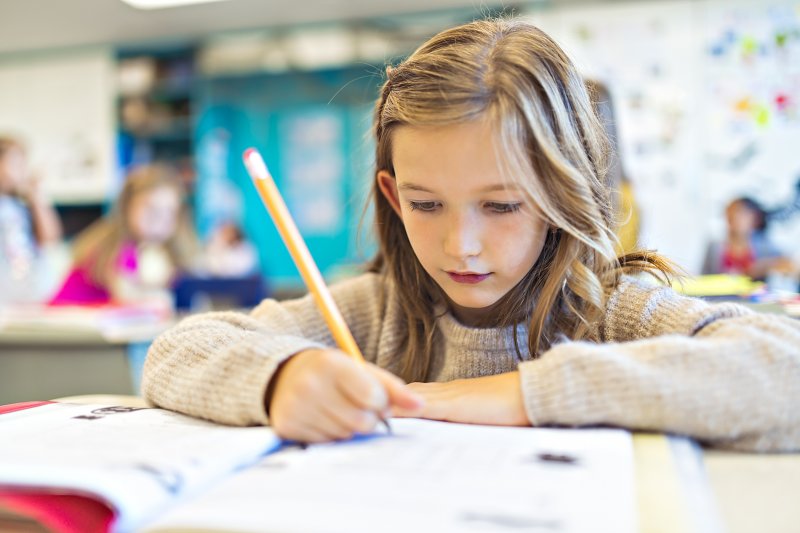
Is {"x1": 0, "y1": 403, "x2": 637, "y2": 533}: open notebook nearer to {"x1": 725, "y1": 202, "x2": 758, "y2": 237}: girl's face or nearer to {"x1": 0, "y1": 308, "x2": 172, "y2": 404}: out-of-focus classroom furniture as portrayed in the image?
{"x1": 0, "y1": 308, "x2": 172, "y2": 404}: out-of-focus classroom furniture

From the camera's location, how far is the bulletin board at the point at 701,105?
11.0 ft

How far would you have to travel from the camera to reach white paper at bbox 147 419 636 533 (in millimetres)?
325

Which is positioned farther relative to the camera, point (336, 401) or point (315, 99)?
point (315, 99)

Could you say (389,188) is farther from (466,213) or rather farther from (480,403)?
(480,403)

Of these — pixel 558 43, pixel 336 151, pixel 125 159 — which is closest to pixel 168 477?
pixel 558 43

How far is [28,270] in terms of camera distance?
292cm

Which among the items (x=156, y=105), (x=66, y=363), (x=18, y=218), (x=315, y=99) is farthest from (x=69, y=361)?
(x=156, y=105)

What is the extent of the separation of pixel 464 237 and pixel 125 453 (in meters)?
0.33

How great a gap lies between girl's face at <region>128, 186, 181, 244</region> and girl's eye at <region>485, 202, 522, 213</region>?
2252 mm

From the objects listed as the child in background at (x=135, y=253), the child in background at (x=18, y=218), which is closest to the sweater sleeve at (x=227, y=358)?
the child in background at (x=135, y=253)

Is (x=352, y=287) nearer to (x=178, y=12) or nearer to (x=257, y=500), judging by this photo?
(x=257, y=500)

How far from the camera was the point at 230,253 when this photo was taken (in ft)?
14.6

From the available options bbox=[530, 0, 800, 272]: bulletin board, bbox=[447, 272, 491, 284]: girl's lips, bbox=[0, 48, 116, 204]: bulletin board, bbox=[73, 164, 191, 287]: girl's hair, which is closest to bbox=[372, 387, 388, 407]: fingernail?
bbox=[447, 272, 491, 284]: girl's lips

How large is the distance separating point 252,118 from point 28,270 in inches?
76.2
